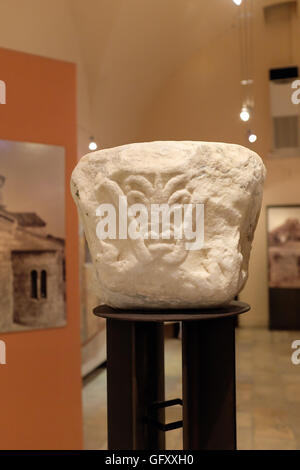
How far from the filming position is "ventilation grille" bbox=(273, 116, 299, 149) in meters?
9.15

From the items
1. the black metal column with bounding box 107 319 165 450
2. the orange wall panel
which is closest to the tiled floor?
the black metal column with bounding box 107 319 165 450

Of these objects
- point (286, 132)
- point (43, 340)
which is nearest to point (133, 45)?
point (286, 132)

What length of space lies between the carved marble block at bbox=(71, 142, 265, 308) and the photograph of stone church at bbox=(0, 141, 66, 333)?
5.43 feet

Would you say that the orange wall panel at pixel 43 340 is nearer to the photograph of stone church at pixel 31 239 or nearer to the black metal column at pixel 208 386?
the photograph of stone church at pixel 31 239

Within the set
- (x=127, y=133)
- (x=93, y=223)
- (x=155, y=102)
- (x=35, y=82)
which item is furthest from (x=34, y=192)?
(x=155, y=102)

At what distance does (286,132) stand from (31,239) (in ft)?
22.2

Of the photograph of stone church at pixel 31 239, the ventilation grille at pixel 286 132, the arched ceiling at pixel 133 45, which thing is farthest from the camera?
the ventilation grille at pixel 286 132

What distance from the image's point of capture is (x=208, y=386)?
2.14 metres

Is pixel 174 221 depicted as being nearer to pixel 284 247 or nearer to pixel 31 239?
pixel 31 239

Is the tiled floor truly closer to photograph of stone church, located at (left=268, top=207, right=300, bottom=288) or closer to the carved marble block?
the carved marble block

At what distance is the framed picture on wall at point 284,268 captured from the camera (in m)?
9.41

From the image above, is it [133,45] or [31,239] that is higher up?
[133,45]

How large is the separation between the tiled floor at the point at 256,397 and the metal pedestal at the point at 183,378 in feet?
0.75

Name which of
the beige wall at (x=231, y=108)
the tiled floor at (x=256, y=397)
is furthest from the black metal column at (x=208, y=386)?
the beige wall at (x=231, y=108)
